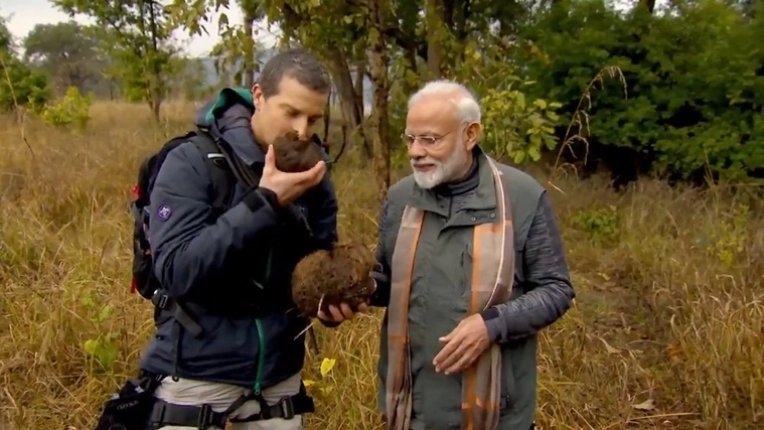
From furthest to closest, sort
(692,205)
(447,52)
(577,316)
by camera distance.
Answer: (692,205) → (447,52) → (577,316)

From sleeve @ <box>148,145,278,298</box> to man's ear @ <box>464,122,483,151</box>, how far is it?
0.72 m

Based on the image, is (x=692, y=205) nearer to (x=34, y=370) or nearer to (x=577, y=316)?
(x=577, y=316)

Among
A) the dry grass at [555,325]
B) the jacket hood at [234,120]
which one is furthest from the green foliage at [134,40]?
the jacket hood at [234,120]

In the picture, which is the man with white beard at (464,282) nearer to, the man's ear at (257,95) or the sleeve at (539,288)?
the sleeve at (539,288)

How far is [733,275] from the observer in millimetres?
5168

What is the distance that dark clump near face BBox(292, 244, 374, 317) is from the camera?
2133mm

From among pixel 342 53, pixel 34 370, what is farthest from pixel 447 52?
pixel 34 370

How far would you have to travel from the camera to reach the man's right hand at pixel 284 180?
6.69 feet

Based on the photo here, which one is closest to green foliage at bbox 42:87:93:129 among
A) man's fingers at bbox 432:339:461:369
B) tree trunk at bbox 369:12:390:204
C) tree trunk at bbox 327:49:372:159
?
tree trunk at bbox 327:49:372:159

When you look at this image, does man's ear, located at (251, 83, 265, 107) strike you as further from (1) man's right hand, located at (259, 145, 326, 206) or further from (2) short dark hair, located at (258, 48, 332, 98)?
(1) man's right hand, located at (259, 145, 326, 206)

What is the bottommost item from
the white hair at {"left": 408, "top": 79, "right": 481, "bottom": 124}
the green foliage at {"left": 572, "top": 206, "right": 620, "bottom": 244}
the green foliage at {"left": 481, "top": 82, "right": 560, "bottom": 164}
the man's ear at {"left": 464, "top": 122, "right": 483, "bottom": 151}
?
the green foliage at {"left": 572, "top": 206, "right": 620, "bottom": 244}

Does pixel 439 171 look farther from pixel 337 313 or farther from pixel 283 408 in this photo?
pixel 283 408

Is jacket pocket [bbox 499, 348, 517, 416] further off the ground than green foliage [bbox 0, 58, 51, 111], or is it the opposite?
green foliage [bbox 0, 58, 51, 111]

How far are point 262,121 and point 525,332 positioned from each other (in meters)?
0.99
